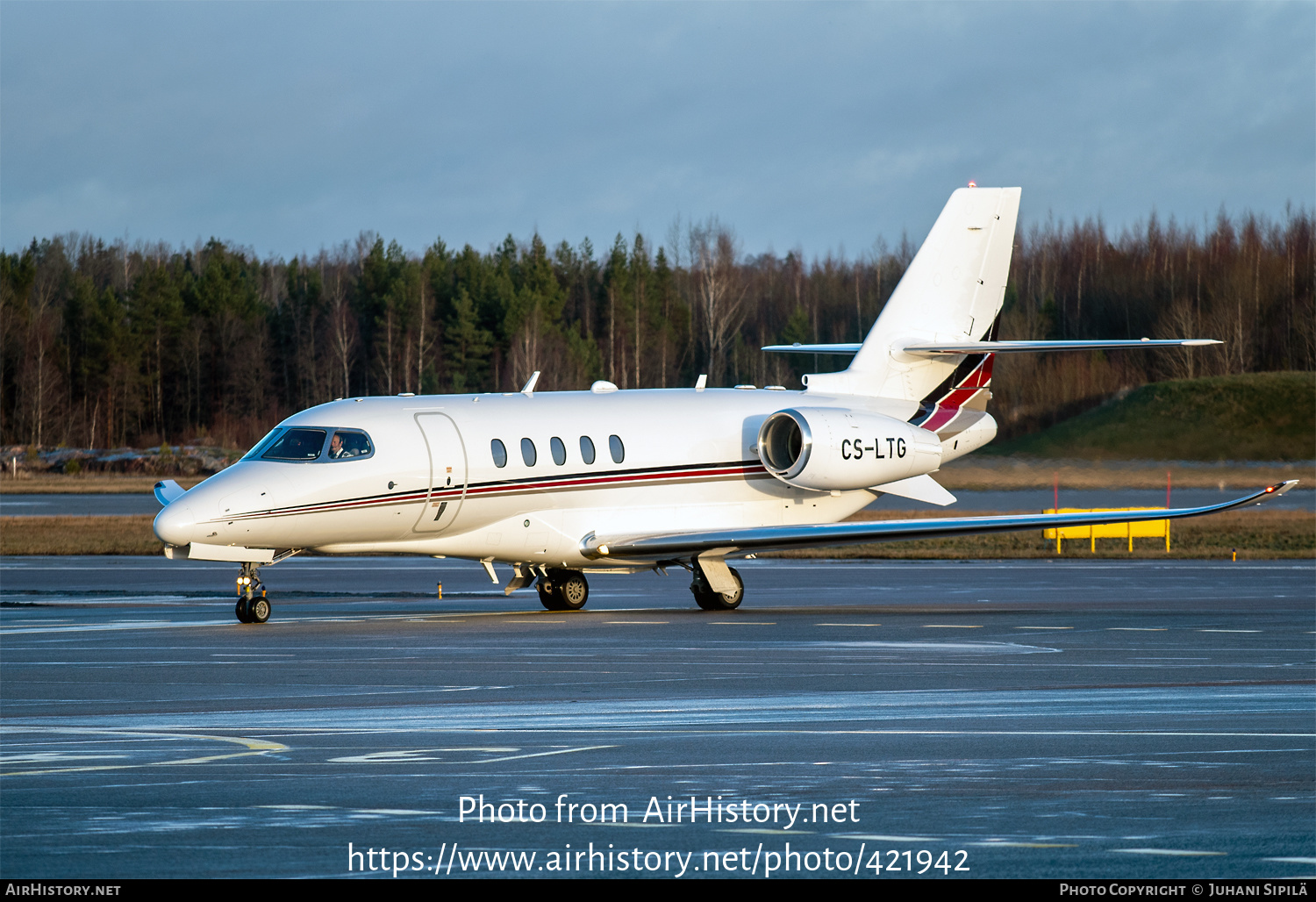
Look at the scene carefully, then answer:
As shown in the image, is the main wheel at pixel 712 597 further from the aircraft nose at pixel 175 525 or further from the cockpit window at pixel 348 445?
the aircraft nose at pixel 175 525

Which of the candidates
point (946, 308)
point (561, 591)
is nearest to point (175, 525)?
point (561, 591)

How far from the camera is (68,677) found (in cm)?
1360

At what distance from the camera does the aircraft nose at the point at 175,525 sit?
17.6 m

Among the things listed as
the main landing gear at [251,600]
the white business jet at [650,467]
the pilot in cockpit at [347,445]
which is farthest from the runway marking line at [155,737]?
the pilot in cockpit at [347,445]

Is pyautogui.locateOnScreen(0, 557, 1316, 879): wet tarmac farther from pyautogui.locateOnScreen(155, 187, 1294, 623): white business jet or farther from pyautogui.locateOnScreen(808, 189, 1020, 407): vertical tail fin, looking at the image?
pyautogui.locateOnScreen(808, 189, 1020, 407): vertical tail fin

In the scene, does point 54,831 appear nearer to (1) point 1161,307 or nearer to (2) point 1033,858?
(2) point 1033,858

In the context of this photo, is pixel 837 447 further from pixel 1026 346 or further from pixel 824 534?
pixel 1026 346

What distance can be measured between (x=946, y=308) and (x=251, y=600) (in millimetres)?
11867

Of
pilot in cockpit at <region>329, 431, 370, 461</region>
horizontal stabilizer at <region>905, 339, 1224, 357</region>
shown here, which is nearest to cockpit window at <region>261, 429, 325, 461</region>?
pilot in cockpit at <region>329, 431, 370, 461</region>

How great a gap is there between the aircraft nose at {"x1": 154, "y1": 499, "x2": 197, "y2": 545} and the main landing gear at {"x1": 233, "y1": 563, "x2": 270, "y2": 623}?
1.17 meters

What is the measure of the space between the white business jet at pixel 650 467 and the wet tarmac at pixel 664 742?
1.08 meters

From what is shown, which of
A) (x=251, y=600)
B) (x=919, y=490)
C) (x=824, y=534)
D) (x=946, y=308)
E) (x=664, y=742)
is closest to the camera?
(x=664, y=742)

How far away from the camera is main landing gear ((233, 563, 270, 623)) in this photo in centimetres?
1870

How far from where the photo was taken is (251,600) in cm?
1873
